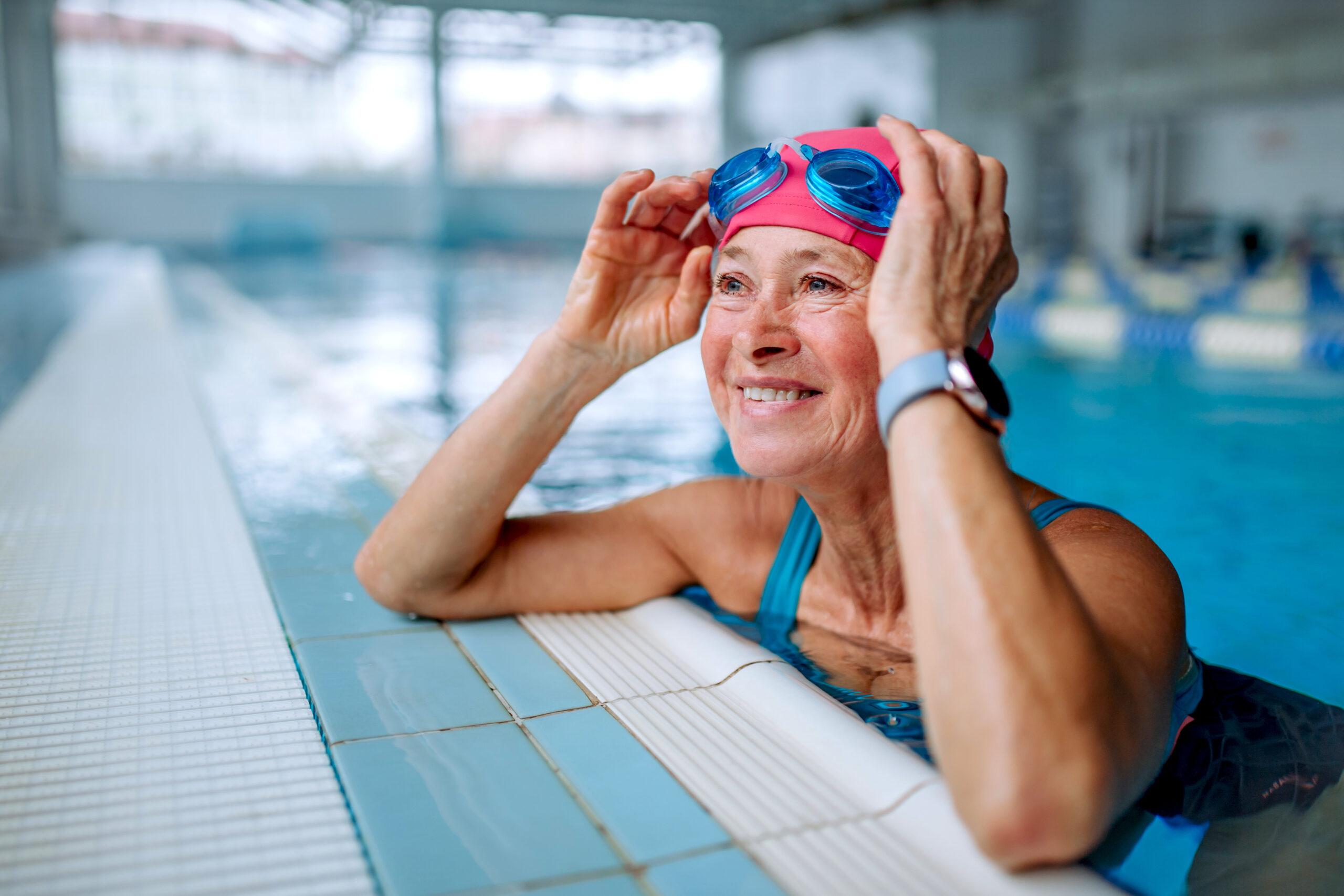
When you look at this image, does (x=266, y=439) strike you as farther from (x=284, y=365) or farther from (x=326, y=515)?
(x=284, y=365)

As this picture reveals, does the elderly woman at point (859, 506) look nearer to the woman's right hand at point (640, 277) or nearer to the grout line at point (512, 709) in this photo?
the woman's right hand at point (640, 277)

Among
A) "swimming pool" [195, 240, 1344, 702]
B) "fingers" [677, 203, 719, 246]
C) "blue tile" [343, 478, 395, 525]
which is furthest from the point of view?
"swimming pool" [195, 240, 1344, 702]

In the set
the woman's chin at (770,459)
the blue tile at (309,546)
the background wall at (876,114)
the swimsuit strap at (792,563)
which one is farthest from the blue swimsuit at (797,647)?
the background wall at (876,114)

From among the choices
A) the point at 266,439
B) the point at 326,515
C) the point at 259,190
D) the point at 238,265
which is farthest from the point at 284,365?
the point at 259,190

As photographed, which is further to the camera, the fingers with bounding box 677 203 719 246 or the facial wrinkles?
the fingers with bounding box 677 203 719 246

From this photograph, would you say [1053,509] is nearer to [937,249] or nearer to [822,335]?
[822,335]

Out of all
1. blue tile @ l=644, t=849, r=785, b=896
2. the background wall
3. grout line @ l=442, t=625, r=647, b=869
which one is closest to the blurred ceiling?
the background wall

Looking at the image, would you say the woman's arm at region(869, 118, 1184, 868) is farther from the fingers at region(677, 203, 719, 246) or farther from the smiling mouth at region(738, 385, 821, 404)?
the fingers at region(677, 203, 719, 246)

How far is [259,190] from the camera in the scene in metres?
25.4

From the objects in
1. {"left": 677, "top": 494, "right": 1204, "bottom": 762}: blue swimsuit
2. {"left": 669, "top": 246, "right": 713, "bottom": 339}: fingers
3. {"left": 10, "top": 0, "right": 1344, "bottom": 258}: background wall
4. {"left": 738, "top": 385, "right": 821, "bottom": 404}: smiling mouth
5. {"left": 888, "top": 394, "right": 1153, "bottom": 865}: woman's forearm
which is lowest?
{"left": 677, "top": 494, "right": 1204, "bottom": 762}: blue swimsuit

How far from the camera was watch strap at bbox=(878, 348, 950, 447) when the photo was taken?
124 cm

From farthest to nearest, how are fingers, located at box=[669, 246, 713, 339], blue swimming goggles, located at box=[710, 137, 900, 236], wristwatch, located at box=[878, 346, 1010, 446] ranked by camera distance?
fingers, located at box=[669, 246, 713, 339] → blue swimming goggles, located at box=[710, 137, 900, 236] → wristwatch, located at box=[878, 346, 1010, 446]

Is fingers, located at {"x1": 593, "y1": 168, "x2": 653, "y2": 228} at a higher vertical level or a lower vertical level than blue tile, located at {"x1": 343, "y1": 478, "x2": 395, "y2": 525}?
higher

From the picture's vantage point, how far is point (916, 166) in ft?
4.33
